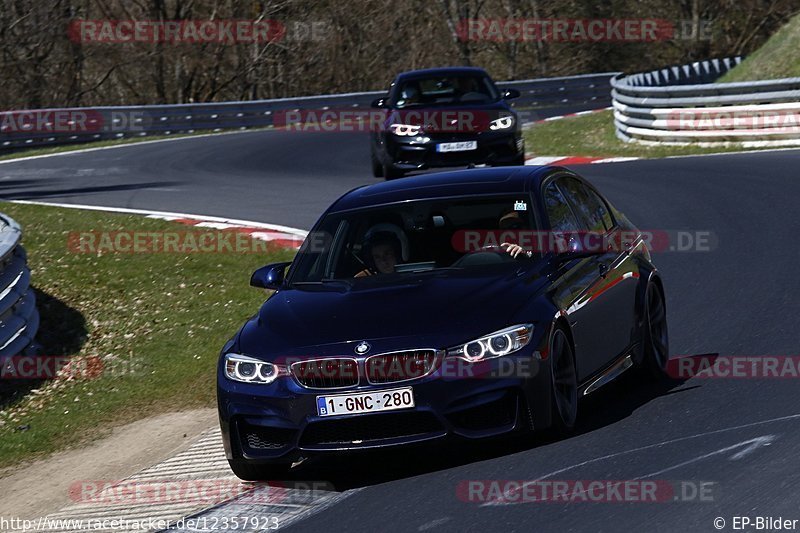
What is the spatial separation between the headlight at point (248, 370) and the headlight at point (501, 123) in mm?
12691

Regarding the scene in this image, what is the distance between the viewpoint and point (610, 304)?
8203 millimetres

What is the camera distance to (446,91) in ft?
67.8

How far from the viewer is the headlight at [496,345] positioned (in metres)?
6.84

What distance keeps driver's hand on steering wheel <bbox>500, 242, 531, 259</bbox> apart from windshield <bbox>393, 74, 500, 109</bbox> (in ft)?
40.7

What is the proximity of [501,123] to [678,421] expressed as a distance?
1250cm

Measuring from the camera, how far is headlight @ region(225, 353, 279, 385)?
706 centimetres

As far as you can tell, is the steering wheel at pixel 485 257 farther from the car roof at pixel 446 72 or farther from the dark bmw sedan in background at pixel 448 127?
the car roof at pixel 446 72

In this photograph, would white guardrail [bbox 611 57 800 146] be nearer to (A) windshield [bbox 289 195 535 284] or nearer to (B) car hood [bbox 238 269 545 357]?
(A) windshield [bbox 289 195 535 284]

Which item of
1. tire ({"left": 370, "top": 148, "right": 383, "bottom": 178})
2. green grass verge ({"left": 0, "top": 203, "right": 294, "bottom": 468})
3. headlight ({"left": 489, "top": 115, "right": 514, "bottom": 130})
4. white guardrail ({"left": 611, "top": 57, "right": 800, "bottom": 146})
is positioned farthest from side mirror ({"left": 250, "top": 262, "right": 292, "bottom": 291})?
white guardrail ({"left": 611, "top": 57, "right": 800, "bottom": 146})

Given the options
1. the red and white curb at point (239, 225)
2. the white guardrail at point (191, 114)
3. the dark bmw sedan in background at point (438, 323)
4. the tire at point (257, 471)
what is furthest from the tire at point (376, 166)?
the tire at point (257, 471)

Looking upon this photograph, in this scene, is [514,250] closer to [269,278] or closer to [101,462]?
[269,278]

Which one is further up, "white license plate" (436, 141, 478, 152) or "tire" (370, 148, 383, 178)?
"white license plate" (436, 141, 478, 152)

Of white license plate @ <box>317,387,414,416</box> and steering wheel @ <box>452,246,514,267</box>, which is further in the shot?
steering wheel @ <box>452,246,514,267</box>

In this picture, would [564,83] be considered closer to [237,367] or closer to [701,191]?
[701,191]
